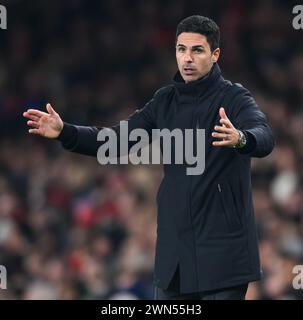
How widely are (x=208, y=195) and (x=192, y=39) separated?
0.67m

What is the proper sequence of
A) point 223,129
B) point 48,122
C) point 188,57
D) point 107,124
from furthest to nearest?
1. point 107,124
2. point 48,122
3. point 188,57
4. point 223,129

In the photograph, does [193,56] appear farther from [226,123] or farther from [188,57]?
[226,123]

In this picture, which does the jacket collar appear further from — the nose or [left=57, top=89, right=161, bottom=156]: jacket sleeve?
[left=57, top=89, right=161, bottom=156]: jacket sleeve

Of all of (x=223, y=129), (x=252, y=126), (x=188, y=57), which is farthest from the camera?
(x=188, y=57)

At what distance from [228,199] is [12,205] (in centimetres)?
607

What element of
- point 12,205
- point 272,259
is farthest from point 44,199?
point 272,259

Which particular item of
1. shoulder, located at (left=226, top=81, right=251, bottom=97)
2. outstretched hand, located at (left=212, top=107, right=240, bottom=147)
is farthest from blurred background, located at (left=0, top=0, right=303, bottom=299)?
outstretched hand, located at (left=212, top=107, right=240, bottom=147)

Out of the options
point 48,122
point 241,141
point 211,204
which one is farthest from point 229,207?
point 48,122

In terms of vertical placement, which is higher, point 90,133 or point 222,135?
point 90,133

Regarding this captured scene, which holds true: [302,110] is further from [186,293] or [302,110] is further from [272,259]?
[186,293]

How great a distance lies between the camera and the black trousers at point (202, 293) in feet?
15.7

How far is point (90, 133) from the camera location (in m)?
5.16

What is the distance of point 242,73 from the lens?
454 inches

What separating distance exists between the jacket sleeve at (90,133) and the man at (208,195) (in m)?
0.15
